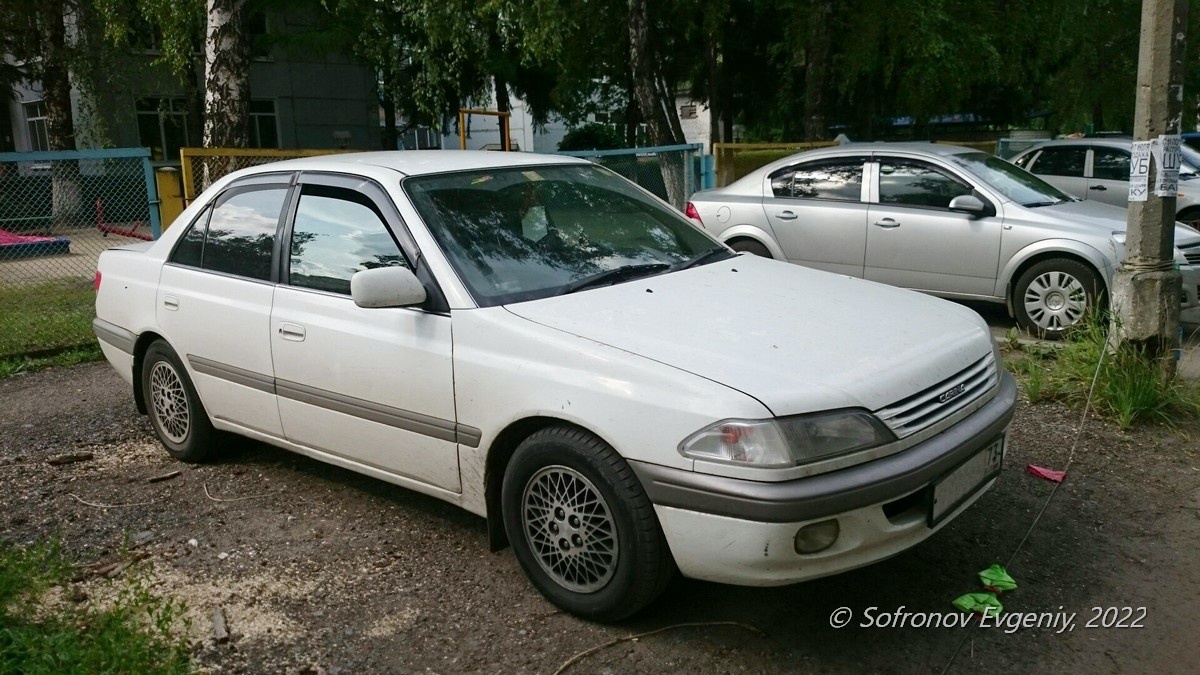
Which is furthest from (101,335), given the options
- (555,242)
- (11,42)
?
(11,42)

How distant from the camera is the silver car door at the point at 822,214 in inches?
343

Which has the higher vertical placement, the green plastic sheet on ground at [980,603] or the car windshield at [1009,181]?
the car windshield at [1009,181]

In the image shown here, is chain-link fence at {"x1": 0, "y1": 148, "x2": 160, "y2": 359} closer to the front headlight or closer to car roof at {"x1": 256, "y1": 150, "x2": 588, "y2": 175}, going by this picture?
car roof at {"x1": 256, "y1": 150, "x2": 588, "y2": 175}

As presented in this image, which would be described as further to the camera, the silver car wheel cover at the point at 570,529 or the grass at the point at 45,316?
the grass at the point at 45,316

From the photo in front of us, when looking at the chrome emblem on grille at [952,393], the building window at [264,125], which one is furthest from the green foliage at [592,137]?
the chrome emblem on grille at [952,393]

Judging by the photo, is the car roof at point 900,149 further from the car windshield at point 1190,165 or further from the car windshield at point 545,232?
the car windshield at point 1190,165

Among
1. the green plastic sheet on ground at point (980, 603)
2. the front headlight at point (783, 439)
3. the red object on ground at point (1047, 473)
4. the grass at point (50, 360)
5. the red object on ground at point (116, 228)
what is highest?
the red object on ground at point (116, 228)

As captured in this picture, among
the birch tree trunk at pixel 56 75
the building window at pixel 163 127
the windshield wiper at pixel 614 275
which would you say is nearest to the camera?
the windshield wiper at pixel 614 275

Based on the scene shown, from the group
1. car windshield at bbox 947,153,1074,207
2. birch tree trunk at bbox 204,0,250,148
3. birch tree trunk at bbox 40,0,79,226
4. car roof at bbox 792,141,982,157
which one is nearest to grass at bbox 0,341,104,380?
birch tree trunk at bbox 204,0,250,148

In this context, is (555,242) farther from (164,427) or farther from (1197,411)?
(1197,411)

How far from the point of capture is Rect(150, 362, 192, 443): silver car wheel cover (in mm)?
5293

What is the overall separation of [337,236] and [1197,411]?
4737 mm

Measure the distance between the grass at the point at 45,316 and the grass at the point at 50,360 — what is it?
0.06m

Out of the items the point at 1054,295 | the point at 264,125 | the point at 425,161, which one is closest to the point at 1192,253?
the point at 1054,295
